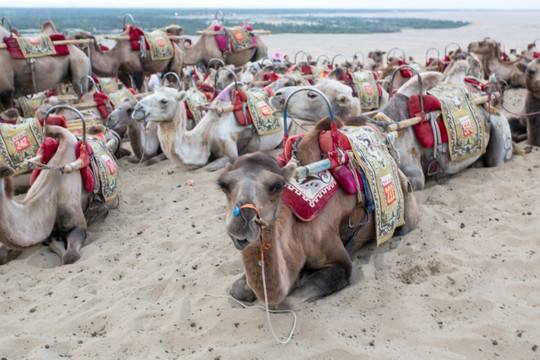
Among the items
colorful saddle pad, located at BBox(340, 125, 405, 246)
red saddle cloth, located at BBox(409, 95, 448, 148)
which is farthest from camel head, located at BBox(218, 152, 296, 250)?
red saddle cloth, located at BBox(409, 95, 448, 148)

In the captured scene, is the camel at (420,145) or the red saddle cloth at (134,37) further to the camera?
the red saddle cloth at (134,37)

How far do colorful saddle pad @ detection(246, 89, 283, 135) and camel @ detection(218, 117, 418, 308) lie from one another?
3254 mm

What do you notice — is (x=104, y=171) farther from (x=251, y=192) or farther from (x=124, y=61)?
(x=124, y=61)

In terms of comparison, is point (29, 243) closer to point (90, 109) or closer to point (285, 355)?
point (285, 355)

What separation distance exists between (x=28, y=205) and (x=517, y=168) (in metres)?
5.07

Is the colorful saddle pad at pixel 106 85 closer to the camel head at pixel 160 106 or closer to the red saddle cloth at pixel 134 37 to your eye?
the red saddle cloth at pixel 134 37

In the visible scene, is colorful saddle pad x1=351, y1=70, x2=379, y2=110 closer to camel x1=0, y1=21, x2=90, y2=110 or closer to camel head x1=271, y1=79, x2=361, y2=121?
camel head x1=271, y1=79, x2=361, y2=121

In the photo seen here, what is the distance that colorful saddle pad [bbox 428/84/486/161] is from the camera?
5.38 metres

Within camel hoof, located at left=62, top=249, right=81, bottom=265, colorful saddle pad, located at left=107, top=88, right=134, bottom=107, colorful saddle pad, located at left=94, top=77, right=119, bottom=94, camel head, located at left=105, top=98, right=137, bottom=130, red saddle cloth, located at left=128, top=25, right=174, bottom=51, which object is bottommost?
camel hoof, located at left=62, top=249, right=81, bottom=265

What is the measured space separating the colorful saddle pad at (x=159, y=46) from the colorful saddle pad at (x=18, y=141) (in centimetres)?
628

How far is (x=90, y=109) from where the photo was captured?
7.96 m

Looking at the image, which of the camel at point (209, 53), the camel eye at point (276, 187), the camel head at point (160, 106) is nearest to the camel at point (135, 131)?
the camel head at point (160, 106)

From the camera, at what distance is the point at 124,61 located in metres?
12.0

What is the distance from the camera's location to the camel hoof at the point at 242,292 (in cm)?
350
